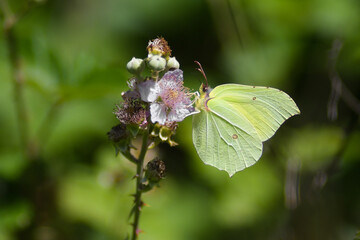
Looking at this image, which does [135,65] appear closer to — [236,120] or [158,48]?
[158,48]

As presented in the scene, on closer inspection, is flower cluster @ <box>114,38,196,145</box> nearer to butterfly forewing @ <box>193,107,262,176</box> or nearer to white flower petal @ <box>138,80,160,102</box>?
white flower petal @ <box>138,80,160,102</box>

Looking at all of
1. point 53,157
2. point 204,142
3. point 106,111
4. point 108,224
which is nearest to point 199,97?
point 204,142

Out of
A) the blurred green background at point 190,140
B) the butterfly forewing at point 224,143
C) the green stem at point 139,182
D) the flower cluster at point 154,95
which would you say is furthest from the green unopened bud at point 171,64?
the blurred green background at point 190,140

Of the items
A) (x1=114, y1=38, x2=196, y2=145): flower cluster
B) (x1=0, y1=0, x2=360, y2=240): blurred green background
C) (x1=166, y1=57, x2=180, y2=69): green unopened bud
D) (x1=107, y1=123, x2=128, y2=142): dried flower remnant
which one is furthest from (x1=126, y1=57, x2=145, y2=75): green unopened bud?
(x1=0, y1=0, x2=360, y2=240): blurred green background

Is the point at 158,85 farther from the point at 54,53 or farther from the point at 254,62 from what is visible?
the point at 254,62

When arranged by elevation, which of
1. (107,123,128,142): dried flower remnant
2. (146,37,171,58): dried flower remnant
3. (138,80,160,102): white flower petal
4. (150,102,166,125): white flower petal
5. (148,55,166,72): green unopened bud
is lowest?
(107,123,128,142): dried flower remnant

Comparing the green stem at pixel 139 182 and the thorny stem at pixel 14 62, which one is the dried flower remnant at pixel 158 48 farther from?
the thorny stem at pixel 14 62
